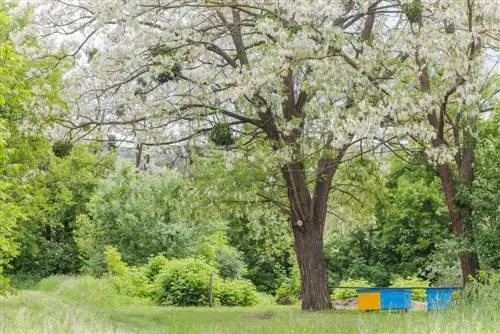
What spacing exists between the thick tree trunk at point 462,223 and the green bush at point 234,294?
32.3ft

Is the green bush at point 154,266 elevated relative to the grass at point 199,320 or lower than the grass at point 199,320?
elevated

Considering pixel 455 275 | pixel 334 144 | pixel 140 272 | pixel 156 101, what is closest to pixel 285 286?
pixel 140 272

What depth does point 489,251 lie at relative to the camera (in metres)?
14.0

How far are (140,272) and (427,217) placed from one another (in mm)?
13881

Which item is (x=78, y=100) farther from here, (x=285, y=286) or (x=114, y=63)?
(x=285, y=286)

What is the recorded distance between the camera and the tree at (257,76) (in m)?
12.0

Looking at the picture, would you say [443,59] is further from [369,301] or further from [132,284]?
[132,284]

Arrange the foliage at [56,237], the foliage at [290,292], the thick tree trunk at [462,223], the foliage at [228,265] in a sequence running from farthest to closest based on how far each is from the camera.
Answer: the foliage at [56,237], the foliage at [228,265], the foliage at [290,292], the thick tree trunk at [462,223]

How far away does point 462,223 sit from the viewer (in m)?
15.3

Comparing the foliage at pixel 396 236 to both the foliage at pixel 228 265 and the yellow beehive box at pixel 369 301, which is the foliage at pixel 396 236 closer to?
the foliage at pixel 228 265

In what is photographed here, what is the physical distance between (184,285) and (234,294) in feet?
6.56

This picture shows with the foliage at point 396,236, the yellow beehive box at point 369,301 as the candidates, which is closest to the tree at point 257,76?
the yellow beehive box at point 369,301

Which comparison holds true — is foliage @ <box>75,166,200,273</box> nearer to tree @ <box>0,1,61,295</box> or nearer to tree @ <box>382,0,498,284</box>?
tree @ <box>0,1,61,295</box>

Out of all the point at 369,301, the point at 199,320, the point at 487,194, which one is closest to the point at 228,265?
the point at 369,301
